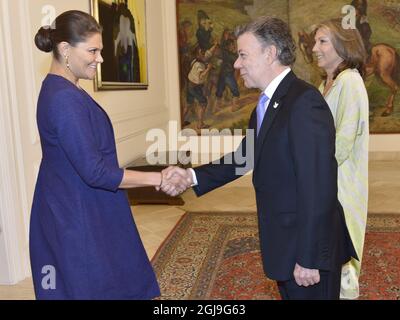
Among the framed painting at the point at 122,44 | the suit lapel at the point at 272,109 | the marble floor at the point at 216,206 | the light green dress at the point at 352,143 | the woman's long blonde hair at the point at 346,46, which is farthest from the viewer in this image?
the framed painting at the point at 122,44

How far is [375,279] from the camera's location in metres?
4.05

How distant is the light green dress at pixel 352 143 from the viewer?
305cm

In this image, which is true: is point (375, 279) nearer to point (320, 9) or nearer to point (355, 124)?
point (355, 124)

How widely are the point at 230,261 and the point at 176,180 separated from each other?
204 cm

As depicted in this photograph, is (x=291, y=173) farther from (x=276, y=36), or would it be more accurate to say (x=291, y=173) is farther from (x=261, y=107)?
(x=276, y=36)

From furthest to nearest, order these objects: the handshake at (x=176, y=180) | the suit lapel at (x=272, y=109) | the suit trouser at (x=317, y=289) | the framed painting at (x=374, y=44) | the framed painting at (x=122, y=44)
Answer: the framed painting at (x=374, y=44) → the framed painting at (x=122, y=44) → the handshake at (x=176, y=180) → the suit trouser at (x=317, y=289) → the suit lapel at (x=272, y=109)

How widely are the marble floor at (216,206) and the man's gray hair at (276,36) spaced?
10.4 feet

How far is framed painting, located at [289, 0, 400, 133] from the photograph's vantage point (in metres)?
10.3

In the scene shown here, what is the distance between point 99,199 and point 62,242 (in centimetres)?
27

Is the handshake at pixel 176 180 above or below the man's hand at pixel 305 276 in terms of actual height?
above

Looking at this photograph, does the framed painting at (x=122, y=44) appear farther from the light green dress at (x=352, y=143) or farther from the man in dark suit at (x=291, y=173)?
the man in dark suit at (x=291, y=173)

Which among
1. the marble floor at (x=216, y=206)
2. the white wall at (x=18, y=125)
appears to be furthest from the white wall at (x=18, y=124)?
the marble floor at (x=216, y=206)

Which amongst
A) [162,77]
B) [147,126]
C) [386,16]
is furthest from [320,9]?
[147,126]

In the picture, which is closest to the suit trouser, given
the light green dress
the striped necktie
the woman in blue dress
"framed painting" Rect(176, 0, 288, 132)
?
the striped necktie
